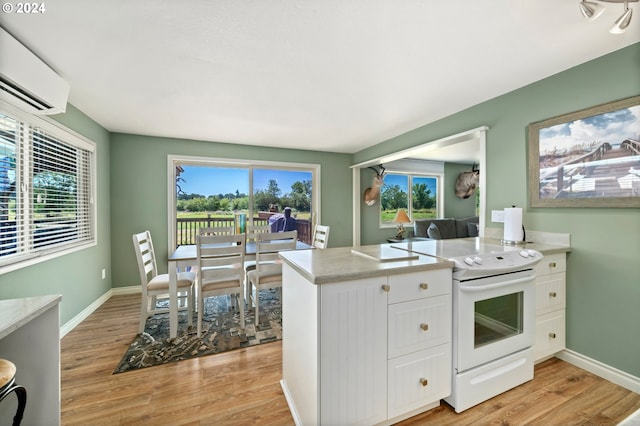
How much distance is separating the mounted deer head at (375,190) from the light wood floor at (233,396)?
356 centimetres

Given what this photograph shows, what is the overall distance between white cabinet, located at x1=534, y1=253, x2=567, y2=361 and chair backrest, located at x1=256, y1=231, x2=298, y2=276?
219 cm

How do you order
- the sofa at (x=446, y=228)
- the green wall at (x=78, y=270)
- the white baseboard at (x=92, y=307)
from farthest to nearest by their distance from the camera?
the sofa at (x=446, y=228) < the white baseboard at (x=92, y=307) < the green wall at (x=78, y=270)

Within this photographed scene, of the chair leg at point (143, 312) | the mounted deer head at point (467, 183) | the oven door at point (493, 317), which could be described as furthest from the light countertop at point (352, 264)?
the mounted deer head at point (467, 183)

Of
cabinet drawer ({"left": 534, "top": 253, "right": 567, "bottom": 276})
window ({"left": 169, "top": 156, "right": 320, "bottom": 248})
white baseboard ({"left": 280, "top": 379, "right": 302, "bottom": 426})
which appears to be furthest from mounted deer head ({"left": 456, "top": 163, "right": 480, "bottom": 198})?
Result: white baseboard ({"left": 280, "top": 379, "right": 302, "bottom": 426})

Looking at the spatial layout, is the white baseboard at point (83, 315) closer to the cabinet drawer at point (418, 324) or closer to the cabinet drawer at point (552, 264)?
the cabinet drawer at point (418, 324)

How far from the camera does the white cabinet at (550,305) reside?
1.98 meters

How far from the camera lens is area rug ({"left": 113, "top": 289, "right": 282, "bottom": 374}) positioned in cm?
218

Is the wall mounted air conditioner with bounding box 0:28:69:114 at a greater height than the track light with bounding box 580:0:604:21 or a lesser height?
lesser

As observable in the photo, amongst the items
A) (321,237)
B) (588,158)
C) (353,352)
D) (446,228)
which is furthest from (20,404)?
(446,228)

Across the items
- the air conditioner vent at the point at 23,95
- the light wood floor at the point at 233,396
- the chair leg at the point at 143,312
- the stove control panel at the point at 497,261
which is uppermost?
the air conditioner vent at the point at 23,95

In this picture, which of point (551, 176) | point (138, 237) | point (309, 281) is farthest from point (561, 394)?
point (138, 237)

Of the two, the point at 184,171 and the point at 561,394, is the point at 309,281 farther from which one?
the point at 184,171

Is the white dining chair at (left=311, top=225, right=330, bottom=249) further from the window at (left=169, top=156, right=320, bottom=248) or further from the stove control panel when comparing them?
the stove control panel

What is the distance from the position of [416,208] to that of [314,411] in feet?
17.8
